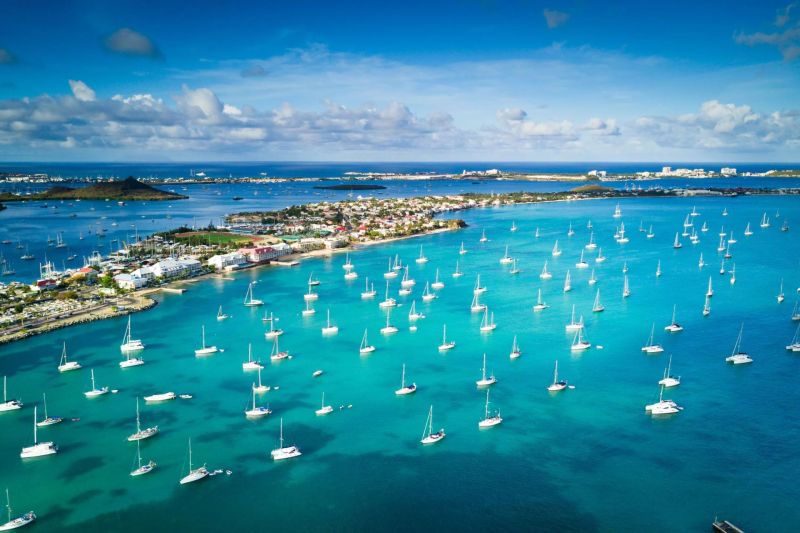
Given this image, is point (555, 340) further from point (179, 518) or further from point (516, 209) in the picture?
point (516, 209)

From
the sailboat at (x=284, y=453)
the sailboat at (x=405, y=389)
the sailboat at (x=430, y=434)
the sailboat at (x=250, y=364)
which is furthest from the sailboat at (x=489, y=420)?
the sailboat at (x=250, y=364)

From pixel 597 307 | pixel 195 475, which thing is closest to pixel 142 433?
pixel 195 475

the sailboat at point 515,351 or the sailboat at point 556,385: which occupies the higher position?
the sailboat at point 515,351

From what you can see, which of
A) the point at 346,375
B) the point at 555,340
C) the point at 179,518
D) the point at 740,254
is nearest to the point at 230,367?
the point at 346,375

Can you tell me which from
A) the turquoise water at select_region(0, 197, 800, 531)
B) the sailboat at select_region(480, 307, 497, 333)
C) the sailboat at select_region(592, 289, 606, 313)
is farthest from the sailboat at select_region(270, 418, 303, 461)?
the sailboat at select_region(592, 289, 606, 313)

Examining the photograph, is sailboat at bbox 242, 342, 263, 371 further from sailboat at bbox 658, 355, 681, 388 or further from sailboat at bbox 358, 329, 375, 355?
sailboat at bbox 658, 355, 681, 388

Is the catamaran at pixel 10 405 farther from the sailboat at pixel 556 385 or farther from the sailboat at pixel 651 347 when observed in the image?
the sailboat at pixel 651 347
